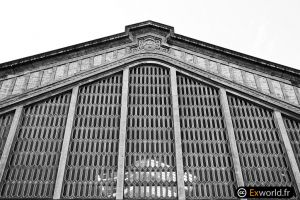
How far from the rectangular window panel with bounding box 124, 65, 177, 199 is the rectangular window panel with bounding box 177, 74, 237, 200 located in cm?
65

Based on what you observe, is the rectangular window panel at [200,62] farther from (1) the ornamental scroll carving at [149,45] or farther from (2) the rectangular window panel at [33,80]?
(2) the rectangular window panel at [33,80]

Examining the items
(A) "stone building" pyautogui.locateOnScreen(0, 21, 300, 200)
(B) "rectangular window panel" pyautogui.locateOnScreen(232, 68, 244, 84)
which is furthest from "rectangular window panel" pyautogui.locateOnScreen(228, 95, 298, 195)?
(B) "rectangular window panel" pyautogui.locateOnScreen(232, 68, 244, 84)

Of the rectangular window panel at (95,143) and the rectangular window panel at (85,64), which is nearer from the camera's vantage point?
the rectangular window panel at (95,143)

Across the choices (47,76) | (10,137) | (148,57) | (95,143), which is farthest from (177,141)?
(47,76)

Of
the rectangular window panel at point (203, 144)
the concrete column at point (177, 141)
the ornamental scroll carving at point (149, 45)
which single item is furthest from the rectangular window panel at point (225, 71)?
the ornamental scroll carving at point (149, 45)

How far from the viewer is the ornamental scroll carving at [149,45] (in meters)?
22.5

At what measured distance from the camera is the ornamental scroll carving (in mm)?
22484

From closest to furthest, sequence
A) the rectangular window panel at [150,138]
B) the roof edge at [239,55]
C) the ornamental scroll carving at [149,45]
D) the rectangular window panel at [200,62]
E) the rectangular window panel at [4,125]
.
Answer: the rectangular window panel at [150,138] → the rectangular window panel at [4,125] → the roof edge at [239,55] → the rectangular window panel at [200,62] → the ornamental scroll carving at [149,45]

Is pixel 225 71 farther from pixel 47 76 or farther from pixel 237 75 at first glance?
pixel 47 76

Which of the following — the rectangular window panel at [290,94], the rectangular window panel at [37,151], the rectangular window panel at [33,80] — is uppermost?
the rectangular window panel at [33,80]

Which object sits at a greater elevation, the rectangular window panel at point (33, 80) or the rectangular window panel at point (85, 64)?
the rectangular window panel at point (85, 64)

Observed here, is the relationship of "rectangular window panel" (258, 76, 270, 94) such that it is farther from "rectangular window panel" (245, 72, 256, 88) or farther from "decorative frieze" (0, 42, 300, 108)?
"rectangular window panel" (245, 72, 256, 88)

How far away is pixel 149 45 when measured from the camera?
22.7m

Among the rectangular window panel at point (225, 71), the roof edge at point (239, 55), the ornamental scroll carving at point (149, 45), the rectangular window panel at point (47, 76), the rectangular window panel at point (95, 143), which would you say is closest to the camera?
the rectangular window panel at point (95, 143)
